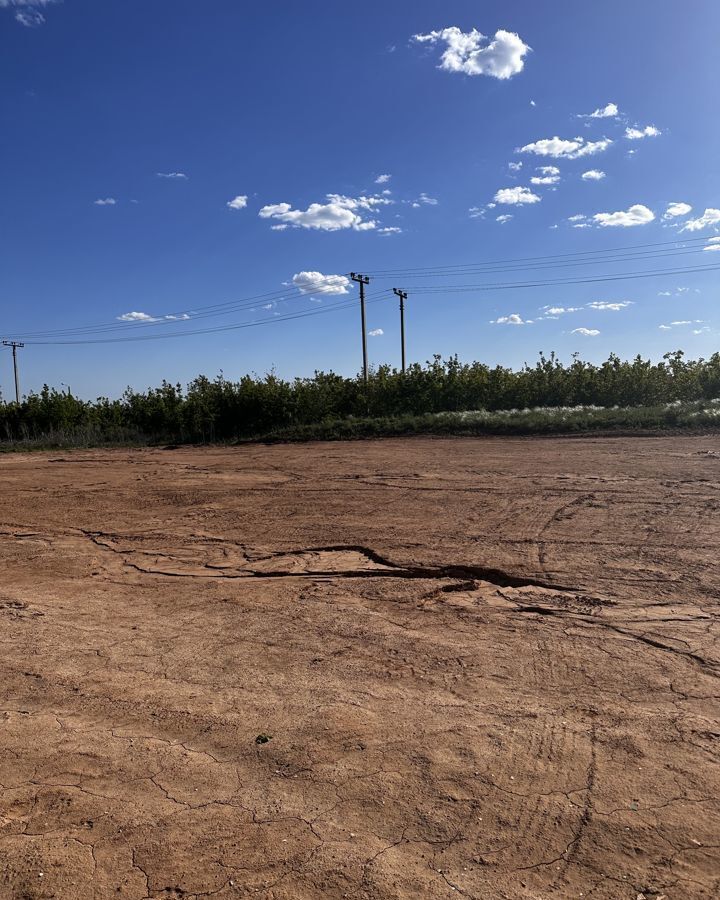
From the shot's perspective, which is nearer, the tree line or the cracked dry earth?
the cracked dry earth

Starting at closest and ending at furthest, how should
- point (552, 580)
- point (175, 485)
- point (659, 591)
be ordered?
point (659, 591) → point (552, 580) → point (175, 485)

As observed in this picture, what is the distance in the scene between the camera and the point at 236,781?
3.26 metres

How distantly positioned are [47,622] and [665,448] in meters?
12.7

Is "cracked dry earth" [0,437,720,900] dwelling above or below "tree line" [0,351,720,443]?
below

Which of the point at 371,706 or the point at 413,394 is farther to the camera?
the point at 413,394

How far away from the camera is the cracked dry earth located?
8.81 feet

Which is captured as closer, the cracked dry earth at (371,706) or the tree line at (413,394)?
the cracked dry earth at (371,706)

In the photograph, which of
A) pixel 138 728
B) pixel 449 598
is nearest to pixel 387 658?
pixel 449 598

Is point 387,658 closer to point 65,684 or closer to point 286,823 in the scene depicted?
point 286,823

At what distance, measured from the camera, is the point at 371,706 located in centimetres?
396

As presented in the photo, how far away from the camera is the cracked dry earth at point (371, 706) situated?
8.81 feet

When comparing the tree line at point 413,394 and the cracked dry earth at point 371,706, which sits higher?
the tree line at point 413,394

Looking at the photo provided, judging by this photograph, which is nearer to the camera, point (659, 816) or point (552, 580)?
point (659, 816)

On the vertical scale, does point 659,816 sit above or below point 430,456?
below
